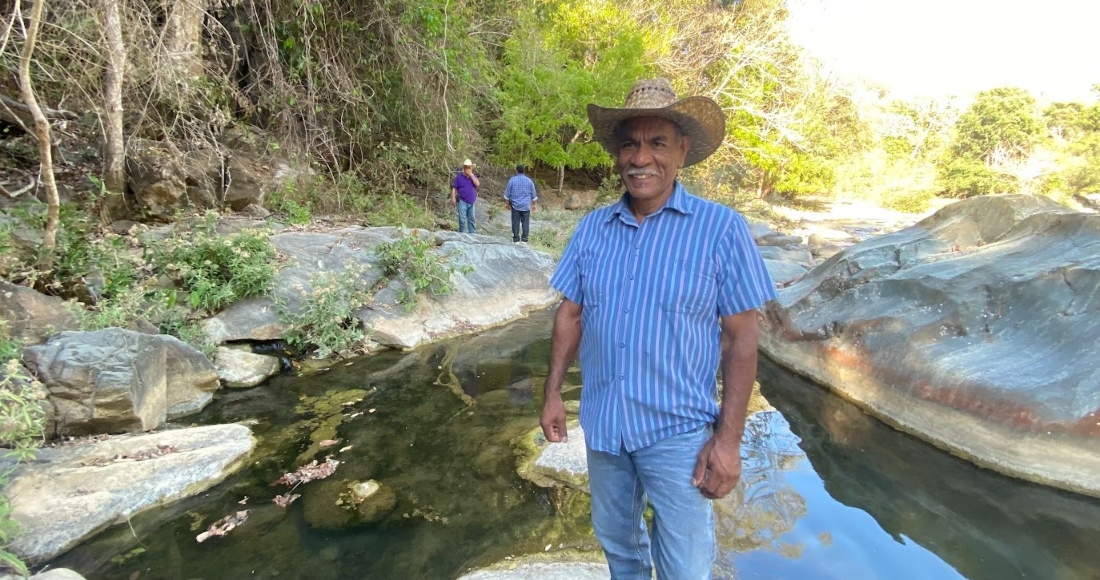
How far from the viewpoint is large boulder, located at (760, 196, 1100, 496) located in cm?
388

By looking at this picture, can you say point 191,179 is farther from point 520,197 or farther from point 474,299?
point 520,197

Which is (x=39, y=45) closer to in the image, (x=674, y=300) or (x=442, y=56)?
(x=442, y=56)

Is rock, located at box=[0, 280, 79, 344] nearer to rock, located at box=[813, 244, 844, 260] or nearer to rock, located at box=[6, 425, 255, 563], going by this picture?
rock, located at box=[6, 425, 255, 563]

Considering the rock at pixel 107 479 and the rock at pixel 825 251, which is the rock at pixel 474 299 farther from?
the rock at pixel 825 251

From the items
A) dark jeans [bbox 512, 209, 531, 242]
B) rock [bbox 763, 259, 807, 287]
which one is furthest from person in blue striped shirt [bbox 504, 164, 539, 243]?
rock [bbox 763, 259, 807, 287]

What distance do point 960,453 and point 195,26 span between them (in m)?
9.07

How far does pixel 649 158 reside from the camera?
172 centimetres

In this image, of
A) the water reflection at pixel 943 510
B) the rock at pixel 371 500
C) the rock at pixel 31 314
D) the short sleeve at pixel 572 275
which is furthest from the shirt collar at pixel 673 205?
the rock at pixel 31 314

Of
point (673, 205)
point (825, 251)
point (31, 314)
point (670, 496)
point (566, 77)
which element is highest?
point (566, 77)

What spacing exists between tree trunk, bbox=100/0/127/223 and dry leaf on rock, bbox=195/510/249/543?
4.21 metres

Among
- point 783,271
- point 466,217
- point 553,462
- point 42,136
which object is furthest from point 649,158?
point 466,217

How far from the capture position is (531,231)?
12.1 m

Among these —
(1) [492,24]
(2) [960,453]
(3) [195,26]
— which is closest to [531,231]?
(1) [492,24]

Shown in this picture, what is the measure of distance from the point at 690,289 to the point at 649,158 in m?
0.42
